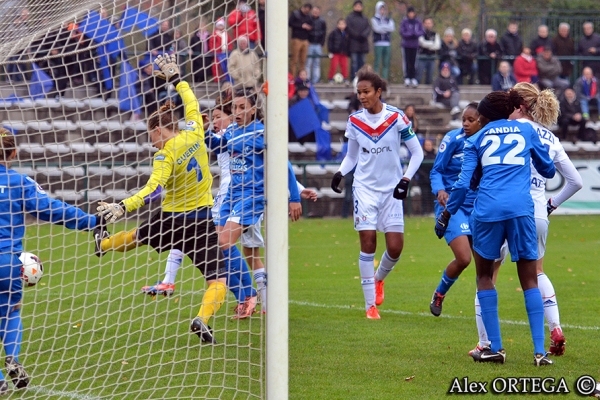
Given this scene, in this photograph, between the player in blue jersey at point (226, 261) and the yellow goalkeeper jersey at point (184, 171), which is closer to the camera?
Answer: the yellow goalkeeper jersey at point (184, 171)

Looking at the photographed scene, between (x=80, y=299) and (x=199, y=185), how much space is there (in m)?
2.87

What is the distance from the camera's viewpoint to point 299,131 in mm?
22234

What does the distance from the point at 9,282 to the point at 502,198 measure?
332 cm

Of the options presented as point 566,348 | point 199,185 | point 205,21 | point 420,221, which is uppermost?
point 205,21

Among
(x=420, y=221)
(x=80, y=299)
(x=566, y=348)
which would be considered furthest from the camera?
(x=420, y=221)

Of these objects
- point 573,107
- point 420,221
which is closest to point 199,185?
point 420,221

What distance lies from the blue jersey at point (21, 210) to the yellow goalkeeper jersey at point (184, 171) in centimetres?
40

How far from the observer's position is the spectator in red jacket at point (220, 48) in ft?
20.6

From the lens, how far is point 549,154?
276 inches

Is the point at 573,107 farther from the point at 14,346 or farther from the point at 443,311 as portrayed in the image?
the point at 14,346

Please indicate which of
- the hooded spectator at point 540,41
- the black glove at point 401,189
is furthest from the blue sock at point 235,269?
the hooded spectator at point 540,41

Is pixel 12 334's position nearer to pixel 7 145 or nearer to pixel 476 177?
pixel 7 145

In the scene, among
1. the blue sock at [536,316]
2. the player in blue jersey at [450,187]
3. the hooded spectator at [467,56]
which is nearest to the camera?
the blue sock at [536,316]

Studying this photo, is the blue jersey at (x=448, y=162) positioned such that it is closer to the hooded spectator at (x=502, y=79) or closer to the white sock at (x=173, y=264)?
the white sock at (x=173, y=264)
